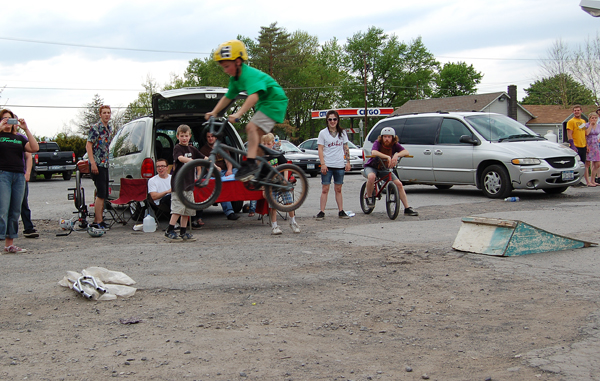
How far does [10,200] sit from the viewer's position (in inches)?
319

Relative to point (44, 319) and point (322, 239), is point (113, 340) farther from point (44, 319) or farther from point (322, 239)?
point (322, 239)

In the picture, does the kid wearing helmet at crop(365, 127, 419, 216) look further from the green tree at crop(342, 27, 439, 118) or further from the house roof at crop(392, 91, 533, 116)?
the green tree at crop(342, 27, 439, 118)

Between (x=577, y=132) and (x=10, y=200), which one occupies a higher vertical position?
(x=577, y=132)

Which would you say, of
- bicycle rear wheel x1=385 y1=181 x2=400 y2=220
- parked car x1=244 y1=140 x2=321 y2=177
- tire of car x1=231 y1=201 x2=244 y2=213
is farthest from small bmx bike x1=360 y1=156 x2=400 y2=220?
parked car x1=244 y1=140 x2=321 y2=177

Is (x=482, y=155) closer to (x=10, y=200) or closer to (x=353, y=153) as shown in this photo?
(x=10, y=200)

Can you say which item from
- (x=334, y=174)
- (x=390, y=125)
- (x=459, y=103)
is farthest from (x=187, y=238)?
(x=459, y=103)

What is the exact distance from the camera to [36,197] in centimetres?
1791

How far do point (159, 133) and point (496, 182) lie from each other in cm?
781

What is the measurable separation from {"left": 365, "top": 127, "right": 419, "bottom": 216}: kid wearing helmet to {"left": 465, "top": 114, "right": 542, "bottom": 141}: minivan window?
3.52 meters

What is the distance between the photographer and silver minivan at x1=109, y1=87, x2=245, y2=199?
30.0 ft

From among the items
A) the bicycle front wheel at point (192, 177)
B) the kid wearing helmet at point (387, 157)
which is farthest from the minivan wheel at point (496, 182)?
the bicycle front wheel at point (192, 177)

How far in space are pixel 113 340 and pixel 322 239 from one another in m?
4.74

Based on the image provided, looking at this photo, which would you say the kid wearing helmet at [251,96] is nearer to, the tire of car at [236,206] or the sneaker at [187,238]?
the sneaker at [187,238]

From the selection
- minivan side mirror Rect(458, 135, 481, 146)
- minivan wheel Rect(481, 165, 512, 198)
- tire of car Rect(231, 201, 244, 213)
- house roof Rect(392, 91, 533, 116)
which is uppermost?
house roof Rect(392, 91, 533, 116)
